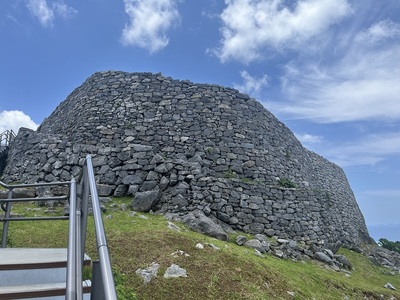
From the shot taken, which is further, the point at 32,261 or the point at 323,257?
the point at 323,257

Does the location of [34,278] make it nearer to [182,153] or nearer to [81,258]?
[81,258]

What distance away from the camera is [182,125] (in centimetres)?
1462

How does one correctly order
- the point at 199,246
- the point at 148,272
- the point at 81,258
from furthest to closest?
the point at 199,246 → the point at 148,272 → the point at 81,258

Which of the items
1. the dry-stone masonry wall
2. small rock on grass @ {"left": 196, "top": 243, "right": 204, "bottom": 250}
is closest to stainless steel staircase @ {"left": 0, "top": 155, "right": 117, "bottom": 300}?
small rock on grass @ {"left": 196, "top": 243, "right": 204, "bottom": 250}

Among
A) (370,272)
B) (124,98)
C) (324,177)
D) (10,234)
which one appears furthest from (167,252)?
(324,177)

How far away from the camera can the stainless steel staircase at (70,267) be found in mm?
1613

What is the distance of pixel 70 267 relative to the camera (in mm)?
1769

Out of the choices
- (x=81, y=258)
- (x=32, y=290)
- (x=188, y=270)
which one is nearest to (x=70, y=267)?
(x=81, y=258)

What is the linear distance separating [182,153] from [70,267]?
39.4 ft

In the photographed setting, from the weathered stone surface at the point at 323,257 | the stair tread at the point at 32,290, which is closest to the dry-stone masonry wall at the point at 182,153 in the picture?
the weathered stone surface at the point at 323,257

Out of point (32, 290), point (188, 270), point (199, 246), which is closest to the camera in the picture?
point (32, 290)

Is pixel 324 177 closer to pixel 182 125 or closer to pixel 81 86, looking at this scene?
A: pixel 182 125

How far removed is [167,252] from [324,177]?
1847 centimetres

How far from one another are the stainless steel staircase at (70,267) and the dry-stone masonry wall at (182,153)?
701 cm
